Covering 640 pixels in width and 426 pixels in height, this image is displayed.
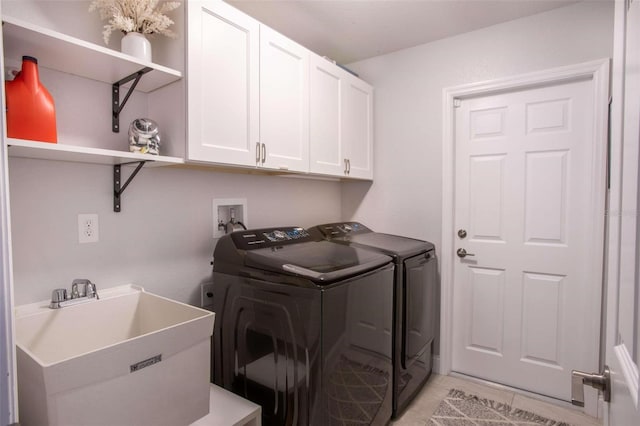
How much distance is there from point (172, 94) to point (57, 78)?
42 centimetres

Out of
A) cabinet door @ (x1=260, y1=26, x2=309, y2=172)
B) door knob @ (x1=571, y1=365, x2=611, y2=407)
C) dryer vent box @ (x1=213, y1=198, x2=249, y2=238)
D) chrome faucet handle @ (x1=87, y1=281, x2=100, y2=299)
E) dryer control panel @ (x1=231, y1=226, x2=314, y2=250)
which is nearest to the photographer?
door knob @ (x1=571, y1=365, x2=611, y2=407)

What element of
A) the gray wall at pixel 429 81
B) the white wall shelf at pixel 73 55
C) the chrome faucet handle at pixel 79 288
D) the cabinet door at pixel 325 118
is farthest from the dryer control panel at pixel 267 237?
the gray wall at pixel 429 81

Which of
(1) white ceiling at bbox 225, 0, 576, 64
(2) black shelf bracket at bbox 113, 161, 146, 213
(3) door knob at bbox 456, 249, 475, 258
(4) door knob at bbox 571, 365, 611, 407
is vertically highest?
(1) white ceiling at bbox 225, 0, 576, 64

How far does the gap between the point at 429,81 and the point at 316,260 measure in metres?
1.76

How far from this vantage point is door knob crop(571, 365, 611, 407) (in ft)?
2.46

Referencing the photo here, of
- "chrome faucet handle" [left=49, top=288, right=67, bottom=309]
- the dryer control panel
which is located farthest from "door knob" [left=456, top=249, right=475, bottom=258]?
"chrome faucet handle" [left=49, top=288, right=67, bottom=309]

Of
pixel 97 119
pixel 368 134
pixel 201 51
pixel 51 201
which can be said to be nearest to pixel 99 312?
pixel 51 201

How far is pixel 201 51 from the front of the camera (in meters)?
1.48

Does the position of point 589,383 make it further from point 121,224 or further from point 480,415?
point 121,224

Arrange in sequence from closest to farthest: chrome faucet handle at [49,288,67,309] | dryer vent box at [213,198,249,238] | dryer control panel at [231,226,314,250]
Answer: chrome faucet handle at [49,288,67,309], dryer control panel at [231,226,314,250], dryer vent box at [213,198,249,238]

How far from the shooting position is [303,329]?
1.38 meters

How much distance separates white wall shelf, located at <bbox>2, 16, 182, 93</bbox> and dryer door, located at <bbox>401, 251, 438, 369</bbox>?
1.61 metres

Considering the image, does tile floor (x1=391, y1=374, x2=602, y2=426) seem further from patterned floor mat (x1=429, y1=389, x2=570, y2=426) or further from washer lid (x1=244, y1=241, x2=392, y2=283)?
washer lid (x1=244, y1=241, x2=392, y2=283)

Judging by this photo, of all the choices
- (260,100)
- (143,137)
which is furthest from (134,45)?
(260,100)
